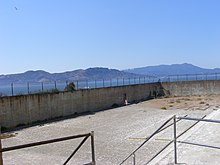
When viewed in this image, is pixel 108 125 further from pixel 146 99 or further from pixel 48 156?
pixel 146 99

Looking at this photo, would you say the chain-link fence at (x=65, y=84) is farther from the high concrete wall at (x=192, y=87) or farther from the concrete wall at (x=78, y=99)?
the high concrete wall at (x=192, y=87)

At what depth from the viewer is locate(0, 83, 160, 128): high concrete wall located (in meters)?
22.9

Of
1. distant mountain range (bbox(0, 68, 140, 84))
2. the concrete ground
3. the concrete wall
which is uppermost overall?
distant mountain range (bbox(0, 68, 140, 84))

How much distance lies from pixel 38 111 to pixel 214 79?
24.8 meters

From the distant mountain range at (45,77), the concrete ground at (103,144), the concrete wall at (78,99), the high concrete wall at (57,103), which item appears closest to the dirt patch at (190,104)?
the concrete wall at (78,99)

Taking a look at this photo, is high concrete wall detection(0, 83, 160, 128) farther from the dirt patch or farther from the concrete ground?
the dirt patch

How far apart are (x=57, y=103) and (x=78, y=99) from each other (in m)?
2.86


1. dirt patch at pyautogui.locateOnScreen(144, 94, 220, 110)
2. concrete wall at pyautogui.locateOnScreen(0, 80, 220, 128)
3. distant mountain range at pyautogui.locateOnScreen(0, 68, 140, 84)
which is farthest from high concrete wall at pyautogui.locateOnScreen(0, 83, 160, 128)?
distant mountain range at pyautogui.locateOnScreen(0, 68, 140, 84)

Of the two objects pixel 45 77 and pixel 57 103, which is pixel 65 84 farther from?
pixel 45 77

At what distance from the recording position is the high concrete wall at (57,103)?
2288 cm

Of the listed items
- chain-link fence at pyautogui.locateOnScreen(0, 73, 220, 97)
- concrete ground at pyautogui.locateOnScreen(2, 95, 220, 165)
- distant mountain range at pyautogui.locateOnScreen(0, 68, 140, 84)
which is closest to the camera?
concrete ground at pyautogui.locateOnScreen(2, 95, 220, 165)

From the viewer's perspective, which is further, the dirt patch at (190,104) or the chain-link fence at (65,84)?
the dirt patch at (190,104)

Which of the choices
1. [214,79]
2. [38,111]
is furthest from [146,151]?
[214,79]

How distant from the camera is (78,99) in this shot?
96.1 ft
